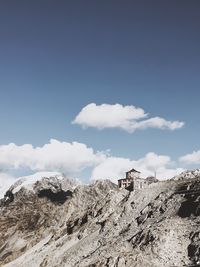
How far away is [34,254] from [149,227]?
39312 millimetres

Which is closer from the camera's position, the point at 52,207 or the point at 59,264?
the point at 59,264

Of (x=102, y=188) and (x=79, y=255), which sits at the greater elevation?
(x=102, y=188)

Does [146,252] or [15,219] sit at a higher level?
[15,219]

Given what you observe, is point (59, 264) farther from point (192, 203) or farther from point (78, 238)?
point (192, 203)

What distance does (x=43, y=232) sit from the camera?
133m

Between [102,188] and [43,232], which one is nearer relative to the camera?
[43,232]

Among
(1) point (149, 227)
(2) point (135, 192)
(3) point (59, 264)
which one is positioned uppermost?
(2) point (135, 192)

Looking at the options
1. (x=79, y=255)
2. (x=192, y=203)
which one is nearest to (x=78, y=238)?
(x=79, y=255)

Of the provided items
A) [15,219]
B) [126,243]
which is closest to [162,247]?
[126,243]

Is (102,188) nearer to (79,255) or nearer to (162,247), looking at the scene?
(79,255)

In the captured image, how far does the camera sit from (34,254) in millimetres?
107500

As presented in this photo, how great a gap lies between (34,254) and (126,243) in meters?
37.7

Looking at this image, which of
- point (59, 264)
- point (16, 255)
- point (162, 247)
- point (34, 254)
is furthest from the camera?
point (16, 255)

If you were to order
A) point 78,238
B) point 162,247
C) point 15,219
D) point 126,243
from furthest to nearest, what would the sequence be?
1. point 15,219
2. point 78,238
3. point 126,243
4. point 162,247
